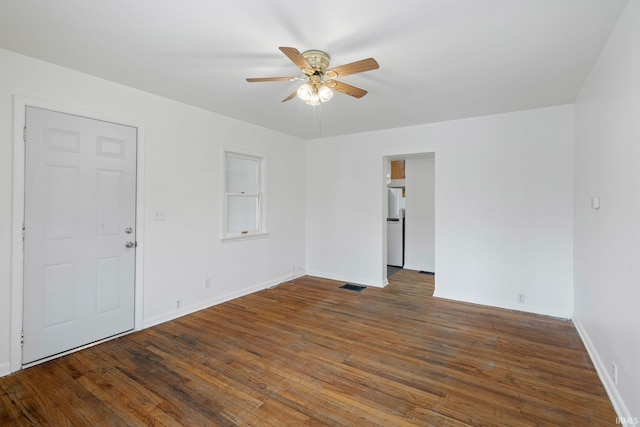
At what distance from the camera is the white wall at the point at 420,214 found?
5906 mm

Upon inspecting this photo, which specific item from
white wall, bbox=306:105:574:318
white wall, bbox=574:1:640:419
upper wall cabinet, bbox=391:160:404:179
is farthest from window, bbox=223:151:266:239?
white wall, bbox=574:1:640:419

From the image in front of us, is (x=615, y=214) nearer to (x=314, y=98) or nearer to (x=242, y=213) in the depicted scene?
(x=314, y=98)

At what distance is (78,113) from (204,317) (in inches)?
96.7

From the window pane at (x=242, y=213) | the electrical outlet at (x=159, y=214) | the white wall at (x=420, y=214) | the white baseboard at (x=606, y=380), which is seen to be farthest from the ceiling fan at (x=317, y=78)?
the white wall at (x=420, y=214)

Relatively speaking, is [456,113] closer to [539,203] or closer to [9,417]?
[539,203]

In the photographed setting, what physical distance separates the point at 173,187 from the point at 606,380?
4300 mm

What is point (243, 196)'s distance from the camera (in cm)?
435

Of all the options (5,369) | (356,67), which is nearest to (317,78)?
(356,67)

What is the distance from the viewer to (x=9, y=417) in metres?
1.83

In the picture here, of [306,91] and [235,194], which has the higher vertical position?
[306,91]

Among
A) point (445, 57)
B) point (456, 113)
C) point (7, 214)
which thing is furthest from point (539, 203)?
point (7, 214)

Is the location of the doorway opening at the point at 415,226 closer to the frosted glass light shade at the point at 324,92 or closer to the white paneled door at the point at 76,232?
the frosted glass light shade at the point at 324,92

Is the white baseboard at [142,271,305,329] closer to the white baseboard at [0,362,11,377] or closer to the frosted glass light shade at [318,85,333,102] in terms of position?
the white baseboard at [0,362,11,377]

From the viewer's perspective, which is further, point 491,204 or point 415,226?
point 415,226
